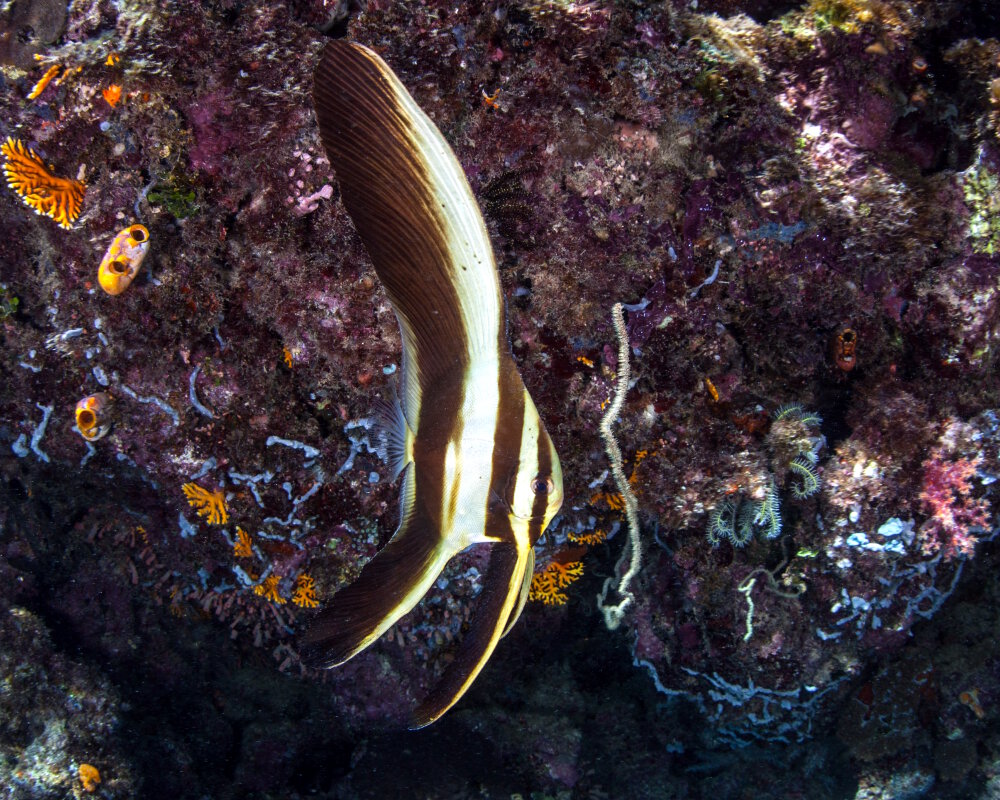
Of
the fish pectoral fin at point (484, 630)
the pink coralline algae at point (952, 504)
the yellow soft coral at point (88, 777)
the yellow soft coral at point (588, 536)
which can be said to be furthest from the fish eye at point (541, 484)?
the yellow soft coral at point (88, 777)

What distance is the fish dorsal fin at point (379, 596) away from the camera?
3.79ft

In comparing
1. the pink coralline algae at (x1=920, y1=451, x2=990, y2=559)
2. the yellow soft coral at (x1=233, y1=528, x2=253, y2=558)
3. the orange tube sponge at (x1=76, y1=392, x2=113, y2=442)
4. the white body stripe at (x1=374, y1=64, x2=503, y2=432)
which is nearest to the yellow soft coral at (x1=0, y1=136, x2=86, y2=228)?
the orange tube sponge at (x1=76, y1=392, x2=113, y2=442)

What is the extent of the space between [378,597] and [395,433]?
0.44m

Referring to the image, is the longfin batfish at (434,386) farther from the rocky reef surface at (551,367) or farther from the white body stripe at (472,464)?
the rocky reef surface at (551,367)

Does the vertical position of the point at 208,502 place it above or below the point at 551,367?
below

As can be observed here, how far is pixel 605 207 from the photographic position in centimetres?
251

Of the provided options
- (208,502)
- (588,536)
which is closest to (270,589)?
(208,502)

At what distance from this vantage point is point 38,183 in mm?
2791

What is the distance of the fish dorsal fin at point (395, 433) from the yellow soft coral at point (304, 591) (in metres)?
2.26

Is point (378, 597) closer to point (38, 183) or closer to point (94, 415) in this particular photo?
point (94, 415)

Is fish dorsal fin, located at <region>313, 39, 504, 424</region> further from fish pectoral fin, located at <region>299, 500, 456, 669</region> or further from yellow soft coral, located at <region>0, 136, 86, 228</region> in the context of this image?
yellow soft coral, located at <region>0, 136, 86, 228</region>

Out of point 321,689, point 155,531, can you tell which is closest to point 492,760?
point 321,689

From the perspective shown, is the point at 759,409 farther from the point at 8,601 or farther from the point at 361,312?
the point at 8,601

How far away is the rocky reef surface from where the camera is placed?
2518 millimetres
